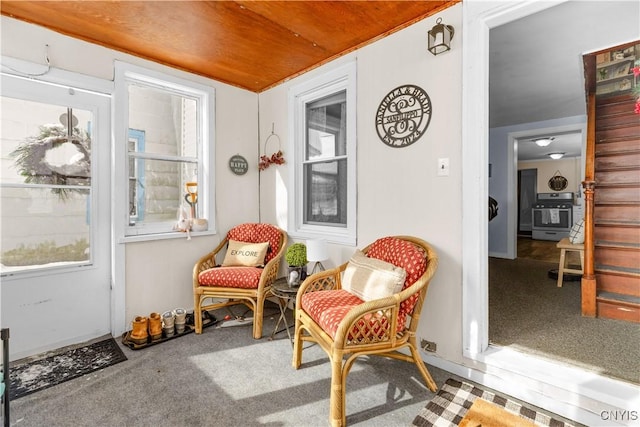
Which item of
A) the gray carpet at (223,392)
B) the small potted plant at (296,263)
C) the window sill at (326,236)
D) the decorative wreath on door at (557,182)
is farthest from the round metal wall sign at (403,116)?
the decorative wreath on door at (557,182)

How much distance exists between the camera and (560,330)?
2510mm

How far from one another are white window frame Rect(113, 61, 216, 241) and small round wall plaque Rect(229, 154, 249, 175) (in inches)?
8.7

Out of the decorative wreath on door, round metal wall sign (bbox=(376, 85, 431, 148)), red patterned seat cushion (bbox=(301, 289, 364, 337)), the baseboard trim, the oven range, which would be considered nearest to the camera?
the baseboard trim

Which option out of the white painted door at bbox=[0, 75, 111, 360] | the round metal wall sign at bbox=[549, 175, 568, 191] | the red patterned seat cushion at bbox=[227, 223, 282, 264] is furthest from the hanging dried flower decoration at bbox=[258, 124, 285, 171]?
the round metal wall sign at bbox=[549, 175, 568, 191]

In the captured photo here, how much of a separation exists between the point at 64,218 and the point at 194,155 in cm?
126

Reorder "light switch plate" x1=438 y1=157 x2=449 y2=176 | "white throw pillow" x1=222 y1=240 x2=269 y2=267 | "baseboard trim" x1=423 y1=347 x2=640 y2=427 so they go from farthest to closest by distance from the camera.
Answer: "white throw pillow" x1=222 y1=240 x2=269 y2=267
"light switch plate" x1=438 y1=157 x2=449 y2=176
"baseboard trim" x1=423 y1=347 x2=640 y2=427

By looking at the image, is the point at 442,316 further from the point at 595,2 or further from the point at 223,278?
the point at 595,2

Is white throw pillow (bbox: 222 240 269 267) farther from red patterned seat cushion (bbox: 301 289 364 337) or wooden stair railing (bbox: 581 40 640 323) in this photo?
wooden stair railing (bbox: 581 40 640 323)

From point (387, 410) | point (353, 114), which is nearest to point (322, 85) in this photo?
point (353, 114)

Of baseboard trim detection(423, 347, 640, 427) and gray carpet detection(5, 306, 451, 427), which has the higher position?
baseboard trim detection(423, 347, 640, 427)

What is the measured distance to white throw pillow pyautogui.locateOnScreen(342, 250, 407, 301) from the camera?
1896 millimetres

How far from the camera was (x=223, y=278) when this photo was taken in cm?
273

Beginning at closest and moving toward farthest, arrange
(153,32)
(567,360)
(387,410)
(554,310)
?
1. (387,410)
2. (567,360)
3. (153,32)
4. (554,310)

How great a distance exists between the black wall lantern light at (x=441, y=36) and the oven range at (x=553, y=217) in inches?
297
